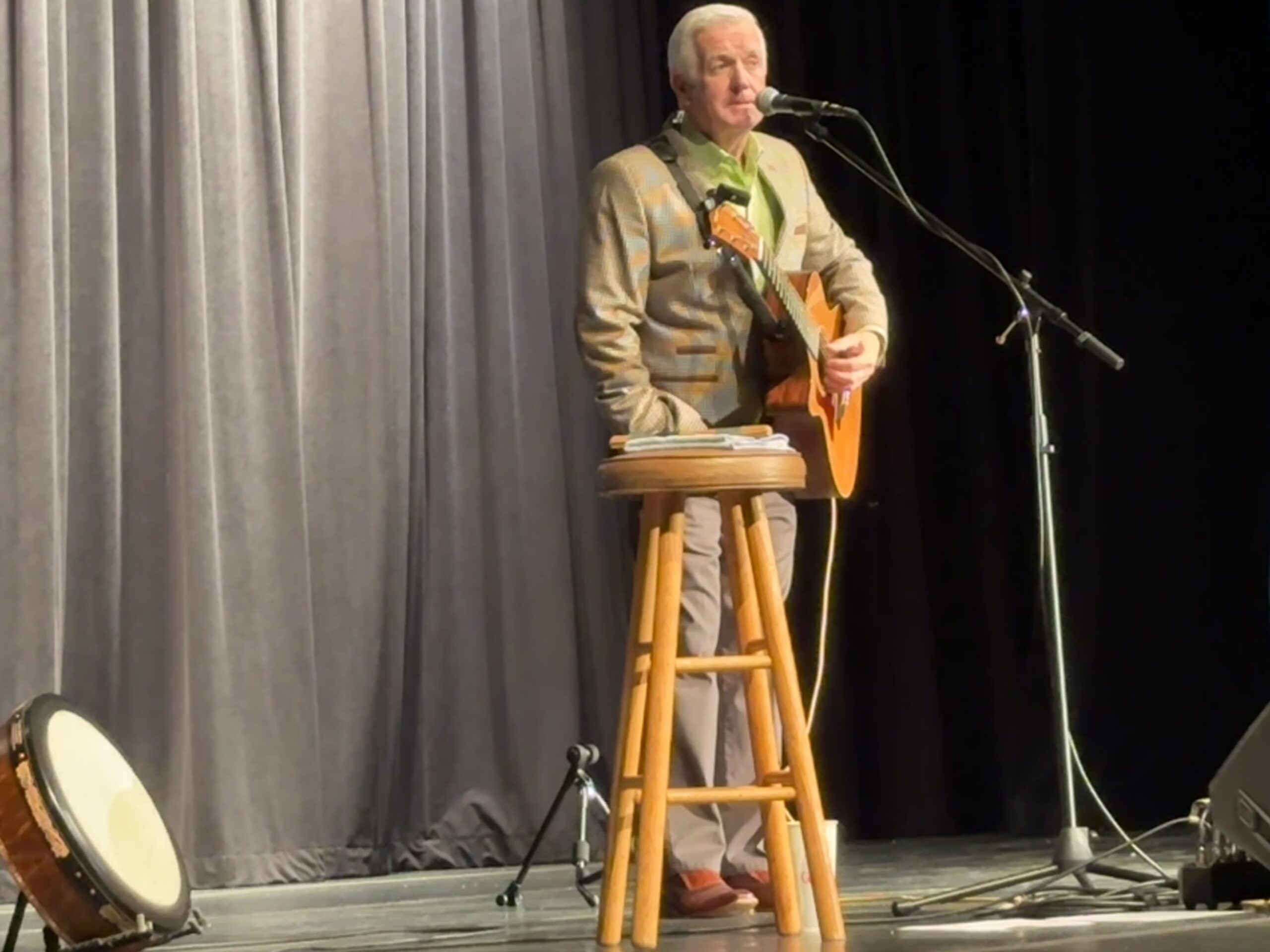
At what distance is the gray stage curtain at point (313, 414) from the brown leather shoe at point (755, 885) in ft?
4.85

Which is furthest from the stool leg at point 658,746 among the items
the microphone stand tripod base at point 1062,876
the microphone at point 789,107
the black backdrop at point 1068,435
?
the black backdrop at point 1068,435

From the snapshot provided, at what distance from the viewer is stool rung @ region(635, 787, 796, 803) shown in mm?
2697

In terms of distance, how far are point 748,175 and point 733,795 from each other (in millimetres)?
1171

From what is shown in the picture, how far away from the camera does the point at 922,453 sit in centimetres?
526

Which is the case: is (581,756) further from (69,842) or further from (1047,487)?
(69,842)

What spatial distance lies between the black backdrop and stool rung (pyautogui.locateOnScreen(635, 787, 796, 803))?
2.44m

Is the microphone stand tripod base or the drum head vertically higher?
the drum head

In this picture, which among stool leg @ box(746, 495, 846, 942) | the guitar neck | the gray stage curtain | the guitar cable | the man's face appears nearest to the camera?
stool leg @ box(746, 495, 846, 942)

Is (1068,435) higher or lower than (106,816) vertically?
higher

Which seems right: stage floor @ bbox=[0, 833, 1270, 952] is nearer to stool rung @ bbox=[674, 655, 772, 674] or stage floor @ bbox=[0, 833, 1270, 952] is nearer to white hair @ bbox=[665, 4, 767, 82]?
stool rung @ bbox=[674, 655, 772, 674]

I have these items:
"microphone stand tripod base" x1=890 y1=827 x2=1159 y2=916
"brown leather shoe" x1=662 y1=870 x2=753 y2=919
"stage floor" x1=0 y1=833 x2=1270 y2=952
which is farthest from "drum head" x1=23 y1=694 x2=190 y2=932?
"microphone stand tripod base" x1=890 y1=827 x2=1159 y2=916

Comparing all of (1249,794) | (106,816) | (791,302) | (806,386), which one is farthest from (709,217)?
(1249,794)

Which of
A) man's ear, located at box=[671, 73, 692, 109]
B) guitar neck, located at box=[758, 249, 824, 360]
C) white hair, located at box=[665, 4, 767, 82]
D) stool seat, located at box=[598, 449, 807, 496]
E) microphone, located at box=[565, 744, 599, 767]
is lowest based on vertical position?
microphone, located at box=[565, 744, 599, 767]

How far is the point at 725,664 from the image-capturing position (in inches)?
108
